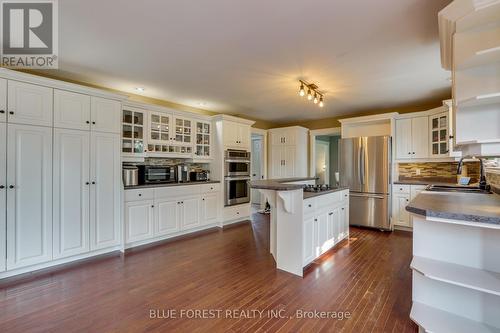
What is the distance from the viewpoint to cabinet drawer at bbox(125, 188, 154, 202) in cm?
350

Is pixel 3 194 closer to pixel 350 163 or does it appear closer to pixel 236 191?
pixel 236 191

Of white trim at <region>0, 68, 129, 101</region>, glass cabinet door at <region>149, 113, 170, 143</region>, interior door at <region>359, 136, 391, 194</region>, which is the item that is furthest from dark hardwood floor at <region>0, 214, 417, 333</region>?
white trim at <region>0, 68, 129, 101</region>

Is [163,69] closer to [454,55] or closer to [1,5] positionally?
[1,5]

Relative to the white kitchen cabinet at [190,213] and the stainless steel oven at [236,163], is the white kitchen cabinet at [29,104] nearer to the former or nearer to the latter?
the white kitchen cabinet at [190,213]

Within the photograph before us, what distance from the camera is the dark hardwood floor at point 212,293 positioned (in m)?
1.85

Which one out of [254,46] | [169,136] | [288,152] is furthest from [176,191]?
[288,152]

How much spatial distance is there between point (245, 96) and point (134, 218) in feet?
8.92

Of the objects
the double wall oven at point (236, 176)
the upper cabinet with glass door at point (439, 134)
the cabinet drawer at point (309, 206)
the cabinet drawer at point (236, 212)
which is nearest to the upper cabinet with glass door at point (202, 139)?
the double wall oven at point (236, 176)

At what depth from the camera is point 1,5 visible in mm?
1898

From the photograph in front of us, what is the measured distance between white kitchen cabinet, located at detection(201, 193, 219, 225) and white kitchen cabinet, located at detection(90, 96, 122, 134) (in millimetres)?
1927

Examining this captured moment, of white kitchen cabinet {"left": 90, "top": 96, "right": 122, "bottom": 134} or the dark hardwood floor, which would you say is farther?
white kitchen cabinet {"left": 90, "top": 96, "right": 122, "bottom": 134}

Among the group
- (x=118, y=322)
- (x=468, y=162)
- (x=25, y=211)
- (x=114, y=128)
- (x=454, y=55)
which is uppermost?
(x=454, y=55)

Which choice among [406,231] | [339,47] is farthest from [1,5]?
[406,231]

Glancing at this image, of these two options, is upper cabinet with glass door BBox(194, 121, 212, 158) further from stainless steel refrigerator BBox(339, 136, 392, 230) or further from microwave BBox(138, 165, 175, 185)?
stainless steel refrigerator BBox(339, 136, 392, 230)
